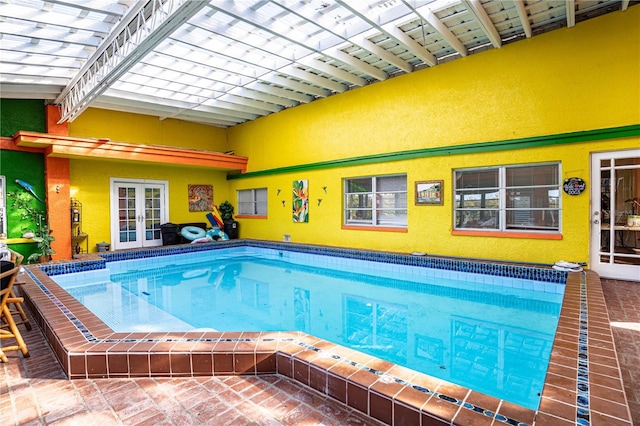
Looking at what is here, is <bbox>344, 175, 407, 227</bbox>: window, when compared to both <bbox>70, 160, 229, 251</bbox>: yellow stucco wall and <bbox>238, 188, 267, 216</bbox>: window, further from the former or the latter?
<bbox>70, 160, 229, 251</bbox>: yellow stucco wall

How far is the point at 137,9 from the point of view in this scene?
464cm

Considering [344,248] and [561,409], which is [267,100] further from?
[561,409]

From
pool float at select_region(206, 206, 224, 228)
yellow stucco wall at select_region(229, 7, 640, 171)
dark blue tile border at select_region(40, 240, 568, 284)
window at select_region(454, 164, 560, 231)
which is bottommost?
dark blue tile border at select_region(40, 240, 568, 284)

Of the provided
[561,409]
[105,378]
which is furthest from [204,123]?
[561,409]

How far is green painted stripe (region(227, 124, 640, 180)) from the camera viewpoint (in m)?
5.34

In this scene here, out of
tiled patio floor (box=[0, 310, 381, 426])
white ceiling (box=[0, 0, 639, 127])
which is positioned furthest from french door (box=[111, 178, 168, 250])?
tiled patio floor (box=[0, 310, 381, 426])

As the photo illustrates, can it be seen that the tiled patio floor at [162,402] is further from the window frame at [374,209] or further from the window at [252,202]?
the window at [252,202]

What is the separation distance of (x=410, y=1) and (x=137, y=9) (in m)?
3.80

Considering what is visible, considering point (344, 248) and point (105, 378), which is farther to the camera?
point (344, 248)

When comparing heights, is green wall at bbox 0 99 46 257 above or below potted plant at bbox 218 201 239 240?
above

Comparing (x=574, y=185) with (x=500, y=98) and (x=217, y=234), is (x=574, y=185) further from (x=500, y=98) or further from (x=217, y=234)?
(x=217, y=234)

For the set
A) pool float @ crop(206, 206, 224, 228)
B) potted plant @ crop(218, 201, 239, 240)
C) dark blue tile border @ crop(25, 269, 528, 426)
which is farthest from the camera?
pool float @ crop(206, 206, 224, 228)

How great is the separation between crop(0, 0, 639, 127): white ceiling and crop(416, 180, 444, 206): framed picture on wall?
246cm

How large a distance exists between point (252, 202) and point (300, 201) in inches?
101
